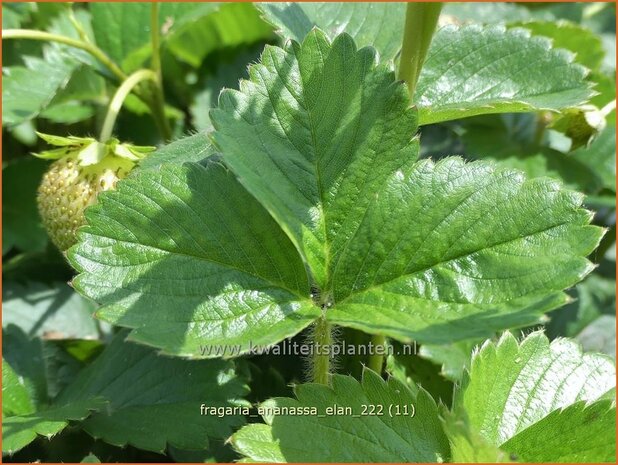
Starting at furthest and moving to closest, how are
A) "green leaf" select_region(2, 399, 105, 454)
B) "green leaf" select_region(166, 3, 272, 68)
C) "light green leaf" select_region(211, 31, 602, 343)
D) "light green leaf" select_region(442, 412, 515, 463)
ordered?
1. "green leaf" select_region(166, 3, 272, 68)
2. "green leaf" select_region(2, 399, 105, 454)
3. "light green leaf" select_region(211, 31, 602, 343)
4. "light green leaf" select_region(442, 412, 515, 463)

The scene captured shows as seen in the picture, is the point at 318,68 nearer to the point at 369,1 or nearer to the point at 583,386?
the point at 369,1

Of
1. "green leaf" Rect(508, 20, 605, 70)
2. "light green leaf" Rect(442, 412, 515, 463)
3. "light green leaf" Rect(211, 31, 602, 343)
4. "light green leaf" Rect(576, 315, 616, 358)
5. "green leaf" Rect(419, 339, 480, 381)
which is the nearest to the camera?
"light green leaf" Rect(442, 412, 515, 463)

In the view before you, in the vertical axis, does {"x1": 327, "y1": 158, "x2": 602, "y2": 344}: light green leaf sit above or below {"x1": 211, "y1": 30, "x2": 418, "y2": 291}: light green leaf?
below

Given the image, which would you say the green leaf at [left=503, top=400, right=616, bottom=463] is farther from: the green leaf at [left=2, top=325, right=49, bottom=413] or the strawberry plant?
the green leaf at [left=2, top=325, right=49, bottom=413]

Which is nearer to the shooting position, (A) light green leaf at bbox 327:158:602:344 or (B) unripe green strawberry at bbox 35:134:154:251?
(A) light green leaf at bbox 327:158:602:344

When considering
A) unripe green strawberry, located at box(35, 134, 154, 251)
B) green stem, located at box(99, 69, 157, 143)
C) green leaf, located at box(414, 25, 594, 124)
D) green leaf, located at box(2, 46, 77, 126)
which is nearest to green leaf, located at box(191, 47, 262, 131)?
green stem, located at box(99, 69, 157, 143)

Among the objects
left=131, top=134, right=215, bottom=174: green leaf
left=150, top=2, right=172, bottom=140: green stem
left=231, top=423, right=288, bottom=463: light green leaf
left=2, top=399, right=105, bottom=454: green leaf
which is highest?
left=150, top=2, right=172, bottom=140: green stem

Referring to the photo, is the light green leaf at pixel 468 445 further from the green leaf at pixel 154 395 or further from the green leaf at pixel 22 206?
the green leaf at pixel 22 206
